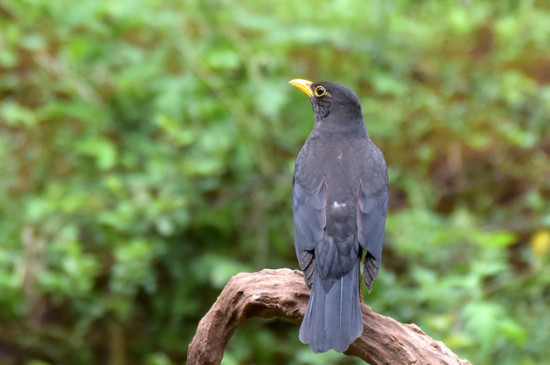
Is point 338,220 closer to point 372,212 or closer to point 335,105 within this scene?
point 372,212

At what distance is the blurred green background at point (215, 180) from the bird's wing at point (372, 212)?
97 cm

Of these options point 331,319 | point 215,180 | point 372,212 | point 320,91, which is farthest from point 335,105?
point 215,180

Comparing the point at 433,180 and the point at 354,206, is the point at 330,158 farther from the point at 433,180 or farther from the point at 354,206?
the point at 433,180

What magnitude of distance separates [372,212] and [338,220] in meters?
0.15

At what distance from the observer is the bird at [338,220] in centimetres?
272

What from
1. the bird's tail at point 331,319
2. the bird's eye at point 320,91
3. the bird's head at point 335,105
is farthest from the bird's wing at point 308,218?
the bird's eye at point 320,91

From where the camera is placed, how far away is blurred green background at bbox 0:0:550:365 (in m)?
4.63

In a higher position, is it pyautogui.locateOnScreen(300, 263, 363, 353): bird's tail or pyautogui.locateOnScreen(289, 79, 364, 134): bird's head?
pyautogui.locateOnScreen(289, 79, 364, 134): bird's head

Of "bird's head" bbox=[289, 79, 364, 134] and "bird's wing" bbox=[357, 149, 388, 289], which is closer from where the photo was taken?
"bird's wing" bbox=[357, 149, 388, 289]

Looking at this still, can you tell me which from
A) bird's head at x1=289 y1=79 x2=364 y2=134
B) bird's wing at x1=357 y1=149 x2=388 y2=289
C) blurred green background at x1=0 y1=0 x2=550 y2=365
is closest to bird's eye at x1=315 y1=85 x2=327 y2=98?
bird's head at x1=289 y1=79 x2=364 y2=134

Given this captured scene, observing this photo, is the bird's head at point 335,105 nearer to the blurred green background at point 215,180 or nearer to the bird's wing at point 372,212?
the bird's wing at point 372,212

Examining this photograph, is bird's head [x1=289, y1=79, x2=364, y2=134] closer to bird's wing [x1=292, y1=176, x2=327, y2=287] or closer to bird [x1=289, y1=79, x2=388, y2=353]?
bird [x1=289, y1=79, x2=388, y2=353]

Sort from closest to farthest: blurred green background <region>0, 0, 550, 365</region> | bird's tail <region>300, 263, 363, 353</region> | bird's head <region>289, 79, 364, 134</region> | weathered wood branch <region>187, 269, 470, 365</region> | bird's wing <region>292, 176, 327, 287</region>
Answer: bird's tail <region>300, 263, 363, 353</region>
weathered wood branch <region>187, 269, 470, 365</region>
bird's wing <region>292, 176, 327, 287</region>
bird's head <region>289, 79, 364, 134</region>
blurred green background <region>0, 0, 550, 365</region>

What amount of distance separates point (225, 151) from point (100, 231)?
95 centimetres
